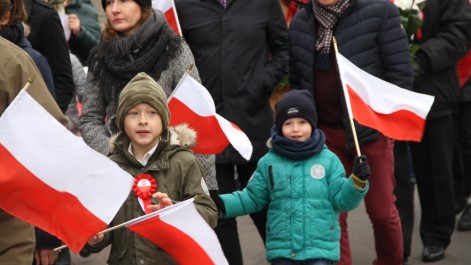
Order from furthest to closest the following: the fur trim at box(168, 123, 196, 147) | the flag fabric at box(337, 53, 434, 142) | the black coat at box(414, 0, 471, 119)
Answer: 1. the black coat at box(414, 0, 471, 119)
2. the flag fabric at box(337, 53, 434, 142)
3. the fur trim at box(168, 123, 196, 147)

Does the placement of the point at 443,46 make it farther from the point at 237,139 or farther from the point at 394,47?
the point at 237,139

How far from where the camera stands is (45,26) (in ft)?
25.2

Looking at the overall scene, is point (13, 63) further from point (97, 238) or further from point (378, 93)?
point (378, 93)

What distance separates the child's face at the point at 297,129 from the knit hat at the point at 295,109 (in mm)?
23

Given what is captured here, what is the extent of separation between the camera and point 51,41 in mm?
7699

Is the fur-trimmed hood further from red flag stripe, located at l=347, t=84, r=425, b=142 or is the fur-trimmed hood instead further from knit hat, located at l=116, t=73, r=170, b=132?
red flag stripe, located at l=347, t=84, r=425, b=142

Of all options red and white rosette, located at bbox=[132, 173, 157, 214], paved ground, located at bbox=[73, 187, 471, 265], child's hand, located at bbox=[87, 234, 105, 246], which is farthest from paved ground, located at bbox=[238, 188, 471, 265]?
child's hand, located at bbox=[87, 234, 105, 246]

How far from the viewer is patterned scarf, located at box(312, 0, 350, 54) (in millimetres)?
7570

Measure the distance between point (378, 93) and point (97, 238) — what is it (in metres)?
2.29

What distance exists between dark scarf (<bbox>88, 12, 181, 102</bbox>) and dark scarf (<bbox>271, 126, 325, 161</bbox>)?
0.72 m

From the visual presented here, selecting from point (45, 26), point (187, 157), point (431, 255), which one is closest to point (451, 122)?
point (431, 255)

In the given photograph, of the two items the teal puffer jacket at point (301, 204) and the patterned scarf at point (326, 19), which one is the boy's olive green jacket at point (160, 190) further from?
the patterned scarf at point (326, 19)

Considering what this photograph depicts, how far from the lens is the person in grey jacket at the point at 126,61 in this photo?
264 inches

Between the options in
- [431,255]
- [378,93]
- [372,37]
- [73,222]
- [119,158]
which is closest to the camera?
[73,222]
